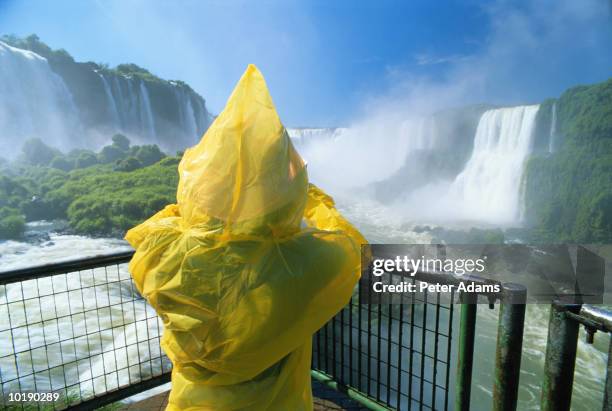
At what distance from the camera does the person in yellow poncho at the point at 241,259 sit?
1.15 metres

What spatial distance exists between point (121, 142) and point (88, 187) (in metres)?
11.7

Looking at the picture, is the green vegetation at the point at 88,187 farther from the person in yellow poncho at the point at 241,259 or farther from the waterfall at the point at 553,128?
the waterfall at the point at 553,128

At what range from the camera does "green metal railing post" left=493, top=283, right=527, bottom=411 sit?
1502mm

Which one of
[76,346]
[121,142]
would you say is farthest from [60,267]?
[121,142]

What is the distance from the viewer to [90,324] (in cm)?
1073

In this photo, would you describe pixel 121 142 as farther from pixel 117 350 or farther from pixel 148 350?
pixel 148 350

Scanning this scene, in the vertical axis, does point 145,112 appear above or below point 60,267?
above

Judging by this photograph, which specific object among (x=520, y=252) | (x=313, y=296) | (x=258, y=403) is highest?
(x=313, y=296)

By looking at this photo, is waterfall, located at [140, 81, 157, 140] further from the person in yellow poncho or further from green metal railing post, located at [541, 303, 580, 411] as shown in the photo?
green metal railing post, located at [541, 303, 580, 411]

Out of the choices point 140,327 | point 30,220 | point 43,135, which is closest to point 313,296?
point 140,327

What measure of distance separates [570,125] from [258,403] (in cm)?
4050

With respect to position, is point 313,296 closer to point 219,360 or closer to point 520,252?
point 219,360

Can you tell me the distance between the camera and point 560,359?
53.3 inches

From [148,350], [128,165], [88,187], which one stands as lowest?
[148,350]
